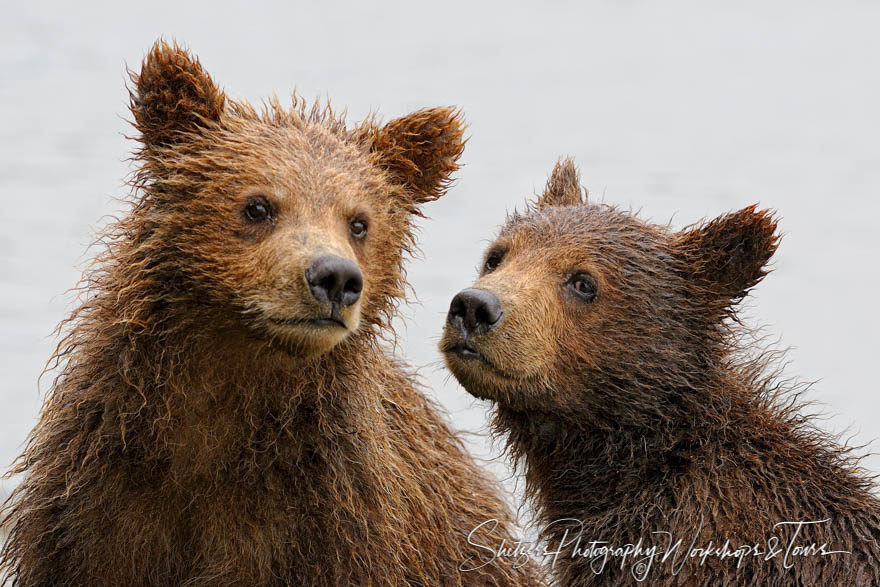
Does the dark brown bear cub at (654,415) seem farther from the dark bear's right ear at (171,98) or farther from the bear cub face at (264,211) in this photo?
the dark bear's right ear at (171,98)

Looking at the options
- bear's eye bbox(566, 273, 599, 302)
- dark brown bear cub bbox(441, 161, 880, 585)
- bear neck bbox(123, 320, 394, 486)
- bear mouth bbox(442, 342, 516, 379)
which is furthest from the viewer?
bear's eye bbox(566, 273, 599, 302)

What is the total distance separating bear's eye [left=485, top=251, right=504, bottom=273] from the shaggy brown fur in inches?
39.1

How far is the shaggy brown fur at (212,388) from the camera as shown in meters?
6.16

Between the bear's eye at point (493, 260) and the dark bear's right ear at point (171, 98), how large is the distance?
6.82 feet

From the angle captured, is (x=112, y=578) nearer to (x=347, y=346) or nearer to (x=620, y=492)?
(x=347, y=346)

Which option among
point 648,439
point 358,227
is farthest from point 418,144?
point 648,439

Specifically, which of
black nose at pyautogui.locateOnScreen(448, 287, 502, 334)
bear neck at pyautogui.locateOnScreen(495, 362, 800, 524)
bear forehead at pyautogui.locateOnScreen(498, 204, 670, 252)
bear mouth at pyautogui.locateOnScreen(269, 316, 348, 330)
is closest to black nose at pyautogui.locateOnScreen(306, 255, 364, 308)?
bear mouth at pyautogui.locateOnScreen(269, 316, 348, 330)

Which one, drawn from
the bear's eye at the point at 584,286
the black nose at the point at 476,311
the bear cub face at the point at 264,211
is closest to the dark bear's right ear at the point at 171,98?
the bear cub face at the point at 264,211

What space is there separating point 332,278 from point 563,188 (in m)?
2.94

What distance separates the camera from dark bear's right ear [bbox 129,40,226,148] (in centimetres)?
624

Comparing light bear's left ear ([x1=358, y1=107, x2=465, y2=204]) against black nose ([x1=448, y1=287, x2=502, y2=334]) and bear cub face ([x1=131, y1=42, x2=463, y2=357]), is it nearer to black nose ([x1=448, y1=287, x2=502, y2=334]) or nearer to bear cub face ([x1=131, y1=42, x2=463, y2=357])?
bear cub face ([x1=131, y1=42, x2=463, y2=357])

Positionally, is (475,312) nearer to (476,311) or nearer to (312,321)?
(476,311)

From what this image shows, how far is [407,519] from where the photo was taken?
6992 millimetres

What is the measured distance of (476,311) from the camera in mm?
6488
